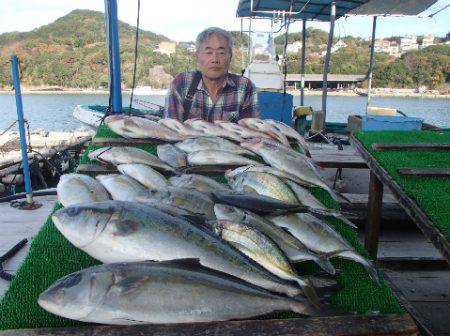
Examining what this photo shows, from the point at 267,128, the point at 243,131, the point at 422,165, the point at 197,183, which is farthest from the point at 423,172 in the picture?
the point at 197,183

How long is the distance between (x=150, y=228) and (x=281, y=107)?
312 inches

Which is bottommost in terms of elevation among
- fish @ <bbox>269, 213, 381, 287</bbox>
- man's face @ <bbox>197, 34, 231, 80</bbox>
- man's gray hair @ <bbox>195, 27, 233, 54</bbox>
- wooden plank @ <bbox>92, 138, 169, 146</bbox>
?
fish @ <bbox>269, 213, 381, 287</bbox>

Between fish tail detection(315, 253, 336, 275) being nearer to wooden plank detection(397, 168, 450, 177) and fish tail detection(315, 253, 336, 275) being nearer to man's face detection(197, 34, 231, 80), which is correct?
wooden plank detection(397, 168, 450, 177)

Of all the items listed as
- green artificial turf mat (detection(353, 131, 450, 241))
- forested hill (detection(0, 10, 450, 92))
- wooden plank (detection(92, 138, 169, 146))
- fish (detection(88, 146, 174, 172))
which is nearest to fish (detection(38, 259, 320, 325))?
green artificial turf mat (detection(353, 131, 450, 241))

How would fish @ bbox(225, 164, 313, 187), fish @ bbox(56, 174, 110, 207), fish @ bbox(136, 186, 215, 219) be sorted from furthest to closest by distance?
fish @ bbox(225, 164, 313, 187) < fish @ bbox(56, 174, 110, 207) < fish @ bbox(136, 186, 215, 219)

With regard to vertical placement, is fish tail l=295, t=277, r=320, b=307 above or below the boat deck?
above

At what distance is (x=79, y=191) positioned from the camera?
208cm

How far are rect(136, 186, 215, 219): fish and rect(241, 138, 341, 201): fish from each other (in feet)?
2.83

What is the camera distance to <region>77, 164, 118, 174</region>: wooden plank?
258 centimetres

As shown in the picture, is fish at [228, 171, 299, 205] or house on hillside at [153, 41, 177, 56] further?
house on hillside at [153, 41, 177, 56]

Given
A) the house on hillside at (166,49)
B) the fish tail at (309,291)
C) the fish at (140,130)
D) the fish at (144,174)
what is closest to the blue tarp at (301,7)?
the fish at (140,130)

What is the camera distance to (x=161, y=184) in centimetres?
229

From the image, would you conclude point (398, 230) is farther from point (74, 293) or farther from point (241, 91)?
point (74, 293)

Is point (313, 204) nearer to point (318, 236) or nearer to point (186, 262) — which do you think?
point (318, 236)
